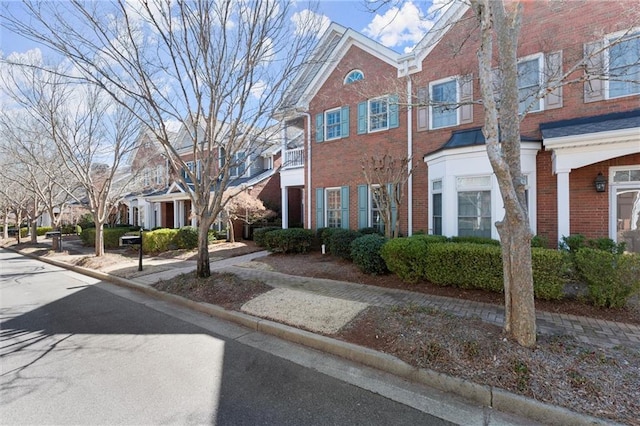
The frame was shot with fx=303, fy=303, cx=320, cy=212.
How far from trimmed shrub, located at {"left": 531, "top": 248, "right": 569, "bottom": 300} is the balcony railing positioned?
10582mm

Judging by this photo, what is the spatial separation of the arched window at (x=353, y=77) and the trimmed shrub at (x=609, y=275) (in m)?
9.62

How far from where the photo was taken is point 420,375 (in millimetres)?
3557

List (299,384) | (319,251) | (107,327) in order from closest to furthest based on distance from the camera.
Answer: (299,384) → (107,327) → (319,251)

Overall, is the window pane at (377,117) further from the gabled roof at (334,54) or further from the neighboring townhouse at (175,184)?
the neighboring townhouse at (175,184)

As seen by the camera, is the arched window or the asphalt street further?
the arched window

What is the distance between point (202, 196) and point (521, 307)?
7.06m

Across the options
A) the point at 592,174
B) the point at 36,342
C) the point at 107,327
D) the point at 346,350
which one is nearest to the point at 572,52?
the point at 592,174

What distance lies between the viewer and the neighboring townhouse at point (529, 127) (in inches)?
287

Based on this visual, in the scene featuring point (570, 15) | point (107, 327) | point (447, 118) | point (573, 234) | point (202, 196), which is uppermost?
point (570, 15)

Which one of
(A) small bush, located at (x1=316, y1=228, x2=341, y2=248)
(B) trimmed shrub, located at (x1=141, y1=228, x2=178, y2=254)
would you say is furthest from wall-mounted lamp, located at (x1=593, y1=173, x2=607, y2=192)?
(B) trimmed shrub, located at (x1=141, y1=228, x2=178, y2=254)

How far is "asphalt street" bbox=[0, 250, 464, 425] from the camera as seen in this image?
3.01 m

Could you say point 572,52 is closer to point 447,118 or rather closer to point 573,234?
point 447,118

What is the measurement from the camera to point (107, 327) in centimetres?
547

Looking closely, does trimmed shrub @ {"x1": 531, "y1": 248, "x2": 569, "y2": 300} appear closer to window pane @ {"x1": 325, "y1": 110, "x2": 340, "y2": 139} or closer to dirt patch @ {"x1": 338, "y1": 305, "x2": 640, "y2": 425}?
dirt patch @ {"x1": 338, "y1": 305, "x2": 640, "y2": 425}
